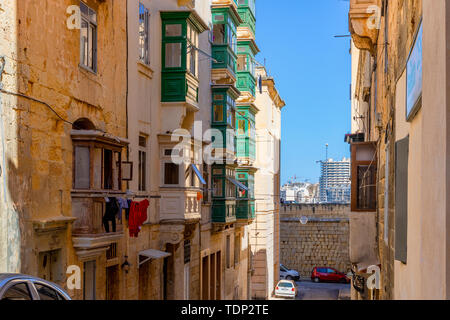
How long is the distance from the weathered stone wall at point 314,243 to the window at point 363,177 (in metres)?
35.6

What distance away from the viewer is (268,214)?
38.2 metres

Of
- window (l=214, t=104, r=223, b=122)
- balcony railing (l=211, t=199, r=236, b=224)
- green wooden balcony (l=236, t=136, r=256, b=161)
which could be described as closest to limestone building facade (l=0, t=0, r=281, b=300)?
window (l=214, t=104, r=223, b=122)

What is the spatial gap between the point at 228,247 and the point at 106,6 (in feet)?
52.6

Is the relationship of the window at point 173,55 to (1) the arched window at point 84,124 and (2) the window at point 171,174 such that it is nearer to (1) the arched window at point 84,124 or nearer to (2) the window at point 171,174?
(2) the window at point 171,174

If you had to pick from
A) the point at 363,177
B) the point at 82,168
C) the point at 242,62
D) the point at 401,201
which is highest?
the point at 242,62

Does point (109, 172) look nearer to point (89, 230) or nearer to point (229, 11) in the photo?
point (89, 230)

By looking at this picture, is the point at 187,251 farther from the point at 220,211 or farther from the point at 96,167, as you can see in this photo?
the point at 96,167

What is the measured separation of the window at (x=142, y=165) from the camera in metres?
17.4

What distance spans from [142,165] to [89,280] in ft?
15.4

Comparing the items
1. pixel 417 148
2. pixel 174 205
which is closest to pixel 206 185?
pixel 174 205

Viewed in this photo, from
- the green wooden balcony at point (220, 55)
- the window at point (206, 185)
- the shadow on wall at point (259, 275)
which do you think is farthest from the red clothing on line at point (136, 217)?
the shadow on wall at point (259, 275)

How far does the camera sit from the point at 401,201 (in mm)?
8055

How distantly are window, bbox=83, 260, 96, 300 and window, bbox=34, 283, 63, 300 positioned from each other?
725 centimetres
